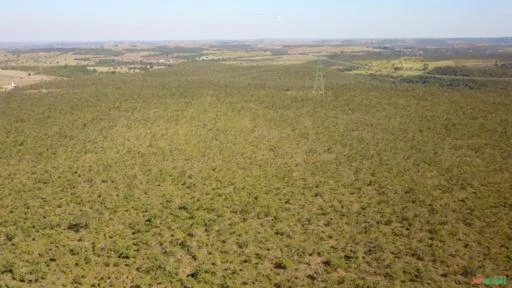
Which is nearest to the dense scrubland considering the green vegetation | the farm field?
the farm field

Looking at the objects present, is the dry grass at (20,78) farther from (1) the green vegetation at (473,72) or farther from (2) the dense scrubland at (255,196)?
(1) the green vegetation at (473,72)

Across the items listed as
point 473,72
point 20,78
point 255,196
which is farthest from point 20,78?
point 473,72

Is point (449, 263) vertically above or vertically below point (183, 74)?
below

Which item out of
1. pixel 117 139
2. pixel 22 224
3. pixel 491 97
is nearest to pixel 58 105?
pixel 117 139

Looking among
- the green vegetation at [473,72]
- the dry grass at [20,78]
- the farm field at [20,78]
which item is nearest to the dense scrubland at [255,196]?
the farm field at [20,78]

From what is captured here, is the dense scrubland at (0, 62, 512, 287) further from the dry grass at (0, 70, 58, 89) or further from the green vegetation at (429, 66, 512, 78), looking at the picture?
the green vegetation at (429, 66, 512, 78)

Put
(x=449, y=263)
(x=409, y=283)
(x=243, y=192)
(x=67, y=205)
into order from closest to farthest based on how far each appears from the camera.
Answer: (x=409, y=283)
(x=449, y=263)
(x=67, y=205)
(x=243, y=192)

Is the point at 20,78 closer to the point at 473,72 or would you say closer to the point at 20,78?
the point at 20,78

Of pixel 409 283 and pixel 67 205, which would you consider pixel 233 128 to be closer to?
pixel 67 205
